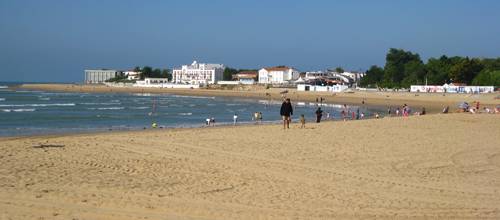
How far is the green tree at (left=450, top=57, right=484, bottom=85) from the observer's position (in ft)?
178

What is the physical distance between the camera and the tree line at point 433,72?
54.0 metres

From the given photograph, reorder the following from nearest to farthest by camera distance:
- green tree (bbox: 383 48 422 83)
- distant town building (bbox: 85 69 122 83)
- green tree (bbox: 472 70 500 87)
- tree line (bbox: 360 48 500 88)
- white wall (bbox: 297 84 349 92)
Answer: green tree (bbox: 472 70 500 87) → tree line (bbox: 360 48 500 88) → white wall (bbox: 297 84 349 92) → green tree (bbox: 383 48 422 83) → distant town building (bbox: 85 69 122 83)

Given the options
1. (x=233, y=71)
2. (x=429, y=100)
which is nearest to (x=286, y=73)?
(x=233, y=71)

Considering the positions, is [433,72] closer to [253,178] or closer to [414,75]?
[414,75]

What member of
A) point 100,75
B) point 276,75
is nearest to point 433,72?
point 276,75

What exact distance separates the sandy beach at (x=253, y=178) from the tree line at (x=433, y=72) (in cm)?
5009

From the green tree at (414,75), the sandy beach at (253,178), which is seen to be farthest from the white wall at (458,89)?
the sandy beach at (253,178)

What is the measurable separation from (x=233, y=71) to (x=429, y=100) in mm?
80435

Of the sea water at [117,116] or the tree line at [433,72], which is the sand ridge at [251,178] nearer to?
the sea water at [117,116]

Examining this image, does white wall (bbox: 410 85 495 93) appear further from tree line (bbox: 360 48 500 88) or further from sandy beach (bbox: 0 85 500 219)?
sandy beach (bbox: 0 85 500 219)

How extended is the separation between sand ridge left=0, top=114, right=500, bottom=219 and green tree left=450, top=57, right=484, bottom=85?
5032 cm

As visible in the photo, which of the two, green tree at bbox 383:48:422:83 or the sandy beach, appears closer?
the sandy beach

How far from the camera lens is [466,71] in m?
54.2

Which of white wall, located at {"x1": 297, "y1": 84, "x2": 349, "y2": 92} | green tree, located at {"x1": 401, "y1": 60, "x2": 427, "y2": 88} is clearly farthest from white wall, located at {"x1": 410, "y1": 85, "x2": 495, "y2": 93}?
white wall, located at {"x1": 297, "y1": 84, "x2": 349, "y2": 92}
